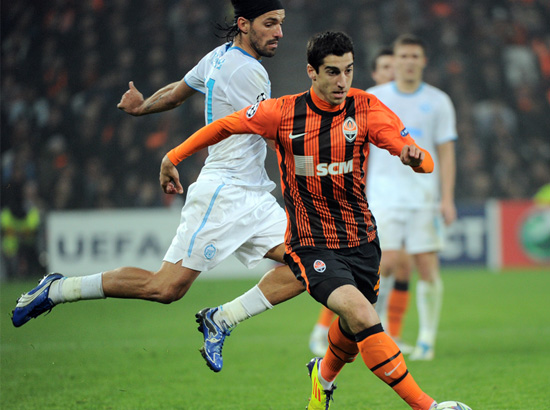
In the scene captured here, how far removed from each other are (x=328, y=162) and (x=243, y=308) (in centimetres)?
119

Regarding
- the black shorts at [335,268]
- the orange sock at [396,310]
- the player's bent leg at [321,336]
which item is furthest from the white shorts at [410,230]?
the black shorts at [335,268]

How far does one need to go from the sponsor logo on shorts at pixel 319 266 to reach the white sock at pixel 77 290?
1.34 meters

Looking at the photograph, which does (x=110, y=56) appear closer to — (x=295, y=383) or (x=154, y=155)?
(x=154, y=155)

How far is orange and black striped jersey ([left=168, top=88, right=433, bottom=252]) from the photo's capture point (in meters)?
3.90

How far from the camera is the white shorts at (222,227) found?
4.57 m

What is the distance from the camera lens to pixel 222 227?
462 centimetres

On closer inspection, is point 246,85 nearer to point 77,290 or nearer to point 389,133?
point 389,133

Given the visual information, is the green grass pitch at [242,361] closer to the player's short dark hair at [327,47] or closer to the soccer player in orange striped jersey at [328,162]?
the soccer player in orange striped jersey at [328,162]

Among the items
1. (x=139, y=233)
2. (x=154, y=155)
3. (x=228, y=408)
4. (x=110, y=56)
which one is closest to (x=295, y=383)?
(x=228, y=408)

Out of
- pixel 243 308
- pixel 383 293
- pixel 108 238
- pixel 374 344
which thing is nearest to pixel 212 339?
pixel 243 308

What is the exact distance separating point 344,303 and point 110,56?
12787mm

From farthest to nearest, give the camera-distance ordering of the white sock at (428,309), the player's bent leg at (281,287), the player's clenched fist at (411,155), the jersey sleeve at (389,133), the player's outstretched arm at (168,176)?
the white sock at (428,309) < the player's bent leg at (281,287) < the player's outstretched arm at (168,176) < the jersey sleeve at (389,133) < the player's clenched fist at (411,155)

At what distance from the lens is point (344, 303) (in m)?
3.70

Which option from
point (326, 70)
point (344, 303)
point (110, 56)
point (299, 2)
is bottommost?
point (344, 303)
